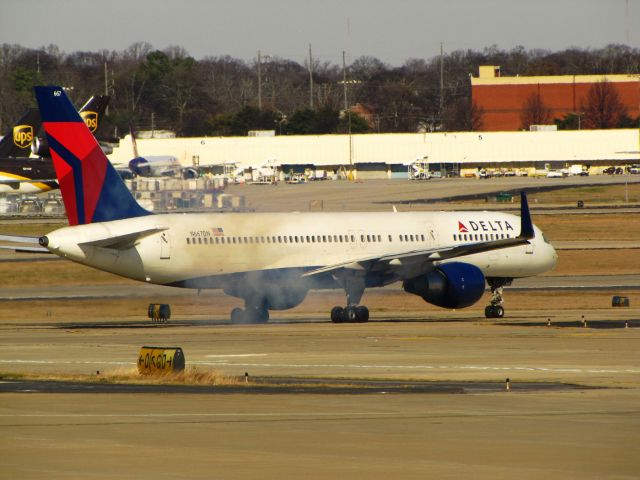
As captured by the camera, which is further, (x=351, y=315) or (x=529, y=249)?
(x=529, y=249)

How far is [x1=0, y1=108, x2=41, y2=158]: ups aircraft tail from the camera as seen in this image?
343 ft

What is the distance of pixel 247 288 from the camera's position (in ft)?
168

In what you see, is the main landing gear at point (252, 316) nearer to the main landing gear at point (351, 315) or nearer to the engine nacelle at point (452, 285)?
A: the main landing gear at point (351, 315)

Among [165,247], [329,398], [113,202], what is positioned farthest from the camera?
[165,247]

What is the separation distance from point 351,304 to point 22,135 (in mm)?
61054

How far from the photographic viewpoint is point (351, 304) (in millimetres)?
51625

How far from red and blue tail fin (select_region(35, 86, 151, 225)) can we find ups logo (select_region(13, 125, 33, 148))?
58291 mm

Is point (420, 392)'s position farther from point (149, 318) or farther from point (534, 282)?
point (534, 282)

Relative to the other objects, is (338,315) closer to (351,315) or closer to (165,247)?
(351,315)

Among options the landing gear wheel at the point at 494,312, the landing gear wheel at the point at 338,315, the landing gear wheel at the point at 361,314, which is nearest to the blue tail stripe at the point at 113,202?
the landing gear wheel at the point at 338,315

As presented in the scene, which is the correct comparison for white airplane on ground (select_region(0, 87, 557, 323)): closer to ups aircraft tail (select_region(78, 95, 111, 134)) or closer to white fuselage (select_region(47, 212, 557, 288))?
white fuselage (select_region(47, 212, 557, 288))

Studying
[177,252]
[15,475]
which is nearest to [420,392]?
[15,475]

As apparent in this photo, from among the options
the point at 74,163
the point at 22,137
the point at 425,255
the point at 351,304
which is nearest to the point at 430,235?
the point at 425,255

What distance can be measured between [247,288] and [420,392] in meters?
24.5
